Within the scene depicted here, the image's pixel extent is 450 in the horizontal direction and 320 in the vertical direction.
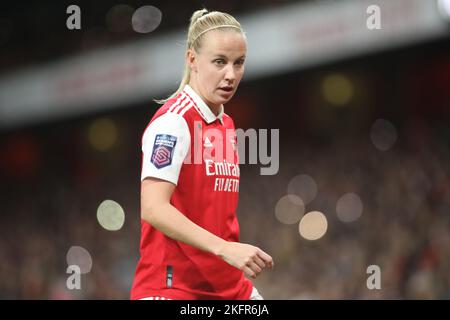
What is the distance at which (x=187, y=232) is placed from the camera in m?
3.07

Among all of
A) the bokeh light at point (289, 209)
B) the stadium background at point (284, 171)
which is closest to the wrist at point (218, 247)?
the stadium background at point (284, 171)

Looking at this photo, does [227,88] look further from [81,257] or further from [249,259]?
[81,257]

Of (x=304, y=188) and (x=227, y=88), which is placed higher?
(x=304, y=188)

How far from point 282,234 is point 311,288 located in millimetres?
1419

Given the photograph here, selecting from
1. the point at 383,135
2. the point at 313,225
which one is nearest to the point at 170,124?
the point at 313,225

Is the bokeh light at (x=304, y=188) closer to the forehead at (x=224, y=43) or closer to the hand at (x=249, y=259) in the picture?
the forehead at (x=224, y=43)

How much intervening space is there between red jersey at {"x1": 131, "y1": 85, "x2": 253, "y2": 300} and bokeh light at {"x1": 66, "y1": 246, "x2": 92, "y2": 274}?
9361mm

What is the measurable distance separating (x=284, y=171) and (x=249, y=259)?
950 centimetres

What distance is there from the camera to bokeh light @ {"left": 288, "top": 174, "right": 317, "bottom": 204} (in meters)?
11.6

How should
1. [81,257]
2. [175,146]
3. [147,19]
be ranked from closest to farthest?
[175,146], [81,257], [147,19]

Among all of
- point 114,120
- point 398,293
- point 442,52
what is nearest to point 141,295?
point 398,293

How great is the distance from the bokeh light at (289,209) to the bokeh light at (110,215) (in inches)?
119

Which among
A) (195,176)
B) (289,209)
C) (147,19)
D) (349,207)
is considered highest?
(147,19)

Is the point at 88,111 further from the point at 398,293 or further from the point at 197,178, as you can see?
the point at 197,178
